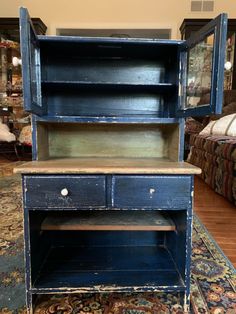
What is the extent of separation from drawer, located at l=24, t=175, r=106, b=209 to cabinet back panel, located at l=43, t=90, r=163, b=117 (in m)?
0.55

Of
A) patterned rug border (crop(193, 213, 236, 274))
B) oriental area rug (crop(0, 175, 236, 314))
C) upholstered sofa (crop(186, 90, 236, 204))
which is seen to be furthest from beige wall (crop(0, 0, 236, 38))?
oriental area rug (crop(0, 175, 236, 314))

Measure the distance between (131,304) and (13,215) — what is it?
1.43 metres

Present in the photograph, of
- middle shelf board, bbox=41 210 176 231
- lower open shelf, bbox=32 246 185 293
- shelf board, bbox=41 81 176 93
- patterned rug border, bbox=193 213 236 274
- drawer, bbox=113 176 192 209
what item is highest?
shelf board, bbox=41 81 176 93

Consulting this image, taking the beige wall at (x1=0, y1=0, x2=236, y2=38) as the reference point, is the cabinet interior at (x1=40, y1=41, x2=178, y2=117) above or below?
below

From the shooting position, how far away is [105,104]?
5.10 ft

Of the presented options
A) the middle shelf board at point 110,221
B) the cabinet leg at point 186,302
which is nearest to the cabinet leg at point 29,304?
the middle shelf board at point 110,221

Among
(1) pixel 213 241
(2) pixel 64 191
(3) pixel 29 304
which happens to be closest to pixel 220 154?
(1) pixel 213 241

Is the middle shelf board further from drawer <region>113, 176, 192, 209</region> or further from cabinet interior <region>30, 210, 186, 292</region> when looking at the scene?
drawer <region>113, 176, 192, 209</region>

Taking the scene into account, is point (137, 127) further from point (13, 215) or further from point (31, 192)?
point (13, 215)

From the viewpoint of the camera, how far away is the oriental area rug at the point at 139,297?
117 centimetres

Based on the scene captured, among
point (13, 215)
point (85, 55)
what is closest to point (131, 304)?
point (85, 55)

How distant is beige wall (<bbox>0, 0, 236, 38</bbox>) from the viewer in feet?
16.1

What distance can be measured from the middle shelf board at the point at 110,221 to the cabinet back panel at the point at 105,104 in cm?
55

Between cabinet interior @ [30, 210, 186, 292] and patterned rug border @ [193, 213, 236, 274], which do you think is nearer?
cabinet interior @ [30, 210, 186, 292]
